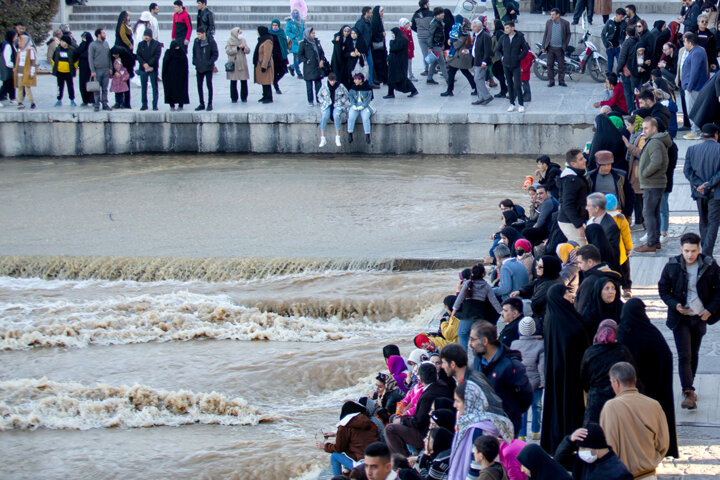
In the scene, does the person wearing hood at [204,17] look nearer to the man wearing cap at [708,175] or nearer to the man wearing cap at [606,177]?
the man wearing cap at [606,177]

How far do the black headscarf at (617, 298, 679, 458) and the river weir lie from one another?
308cm

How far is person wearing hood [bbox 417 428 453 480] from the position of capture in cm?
591

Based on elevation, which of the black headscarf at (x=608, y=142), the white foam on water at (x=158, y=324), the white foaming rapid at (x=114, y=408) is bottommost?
the white foaming rapid at (x=114, y=408)

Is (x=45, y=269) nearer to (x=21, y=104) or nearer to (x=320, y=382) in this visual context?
(x=320, y=382)

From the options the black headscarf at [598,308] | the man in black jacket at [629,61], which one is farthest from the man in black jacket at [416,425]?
the man in black jacket at [629,61]

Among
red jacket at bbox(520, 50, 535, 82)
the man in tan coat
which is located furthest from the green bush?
the man in tan coat

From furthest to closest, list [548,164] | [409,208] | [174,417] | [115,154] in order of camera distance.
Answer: [115,154] < [409,208] < [548,164] < [174,417]

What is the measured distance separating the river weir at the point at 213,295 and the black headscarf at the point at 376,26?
216 cm

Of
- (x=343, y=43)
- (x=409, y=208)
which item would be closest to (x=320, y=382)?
(x=409, y=208)

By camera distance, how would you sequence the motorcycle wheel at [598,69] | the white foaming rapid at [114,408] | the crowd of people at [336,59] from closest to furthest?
the white foaming rapid at [114,408], the crowd of people at [336,59], the motorcycle wheel at [598,69]

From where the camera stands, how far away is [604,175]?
33.0 feet

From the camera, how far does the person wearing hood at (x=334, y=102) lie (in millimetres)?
18781

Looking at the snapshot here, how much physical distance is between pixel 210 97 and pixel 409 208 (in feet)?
17.1

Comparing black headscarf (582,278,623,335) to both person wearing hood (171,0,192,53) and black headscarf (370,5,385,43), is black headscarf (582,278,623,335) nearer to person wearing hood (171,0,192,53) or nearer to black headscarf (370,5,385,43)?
black headscarf (370,5,385,43)
